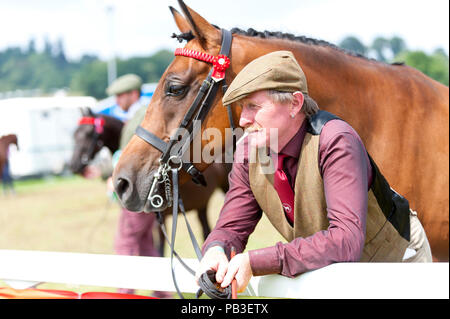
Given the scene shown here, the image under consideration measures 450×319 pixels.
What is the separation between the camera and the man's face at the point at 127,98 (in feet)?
18.0

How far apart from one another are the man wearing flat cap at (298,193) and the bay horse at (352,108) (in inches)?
24.8

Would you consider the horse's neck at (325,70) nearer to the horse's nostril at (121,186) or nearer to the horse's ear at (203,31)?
the horse's ear at (203,31)

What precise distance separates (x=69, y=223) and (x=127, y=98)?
16.0 feet

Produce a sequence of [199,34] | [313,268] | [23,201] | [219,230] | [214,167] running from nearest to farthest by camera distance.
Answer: [313,268] → [219,230] → [199,34] → [214,167] → [23,201]

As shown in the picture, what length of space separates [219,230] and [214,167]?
282cm

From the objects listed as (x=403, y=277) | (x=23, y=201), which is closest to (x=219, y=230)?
(x=403, y=277)

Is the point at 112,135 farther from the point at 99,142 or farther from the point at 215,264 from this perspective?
the point at 215,264

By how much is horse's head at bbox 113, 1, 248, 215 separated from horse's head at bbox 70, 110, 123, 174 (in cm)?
305

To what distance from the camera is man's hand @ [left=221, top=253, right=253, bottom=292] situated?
138 cm

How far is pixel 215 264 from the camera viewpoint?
149cm

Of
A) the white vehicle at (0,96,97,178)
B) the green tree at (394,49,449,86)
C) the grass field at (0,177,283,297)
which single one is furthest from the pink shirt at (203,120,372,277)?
the white vehicle at (0,96,97,178)

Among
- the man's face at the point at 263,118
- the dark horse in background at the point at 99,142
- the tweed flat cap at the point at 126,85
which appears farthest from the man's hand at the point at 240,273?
the tweed flat cap at the point at 126,85

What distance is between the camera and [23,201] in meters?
14.0
